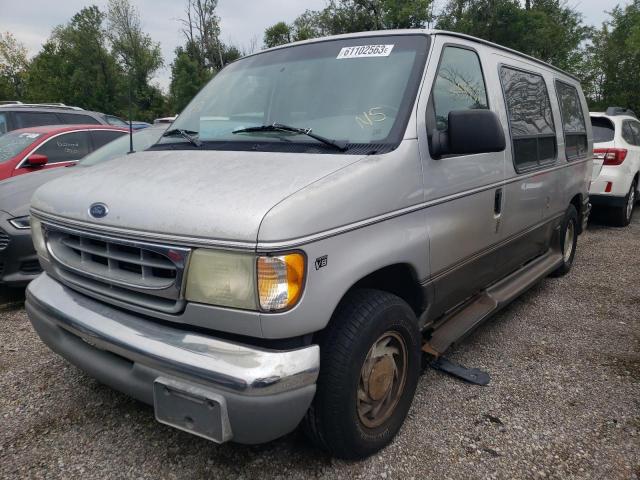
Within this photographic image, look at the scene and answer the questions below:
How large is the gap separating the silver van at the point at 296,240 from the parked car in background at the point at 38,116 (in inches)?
264

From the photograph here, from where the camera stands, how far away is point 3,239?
4.08 meters

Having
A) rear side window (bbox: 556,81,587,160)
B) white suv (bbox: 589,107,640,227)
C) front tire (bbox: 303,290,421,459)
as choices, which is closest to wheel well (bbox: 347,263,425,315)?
front tire (bbox: 303,290,421,459)

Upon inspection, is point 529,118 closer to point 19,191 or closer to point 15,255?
point 15,255

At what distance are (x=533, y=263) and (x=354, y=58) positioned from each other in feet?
8.59

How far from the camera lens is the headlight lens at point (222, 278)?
5.73 feet

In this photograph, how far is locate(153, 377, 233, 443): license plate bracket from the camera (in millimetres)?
1747

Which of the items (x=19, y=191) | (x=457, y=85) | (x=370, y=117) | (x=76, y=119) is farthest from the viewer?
(x=76, y=119)

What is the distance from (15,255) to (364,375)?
3.40 metres

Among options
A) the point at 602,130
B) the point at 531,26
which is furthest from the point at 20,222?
the point at 531,26

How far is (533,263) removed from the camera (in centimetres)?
425

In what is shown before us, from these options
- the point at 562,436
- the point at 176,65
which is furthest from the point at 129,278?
the point at 176,65

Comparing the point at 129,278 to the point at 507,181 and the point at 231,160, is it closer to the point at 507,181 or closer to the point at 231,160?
the point at 231,160

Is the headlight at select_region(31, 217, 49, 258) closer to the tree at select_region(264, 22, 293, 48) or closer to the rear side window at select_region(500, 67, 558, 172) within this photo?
the rear side window at select_region(500, 67, 558, 172)

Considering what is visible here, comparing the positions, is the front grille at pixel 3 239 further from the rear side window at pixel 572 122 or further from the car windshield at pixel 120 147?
the rear side window at pixel 572 122
